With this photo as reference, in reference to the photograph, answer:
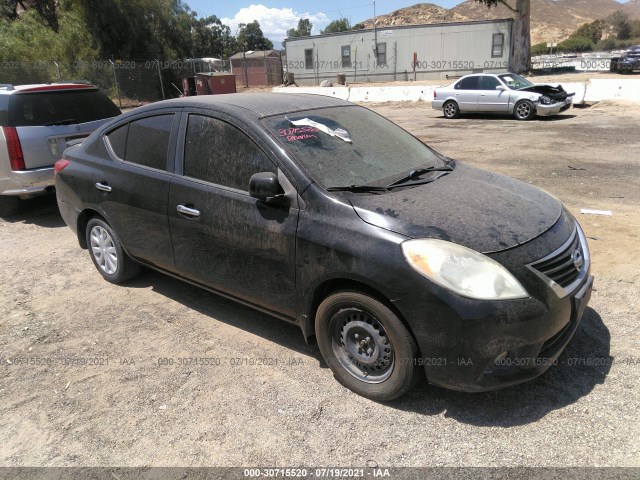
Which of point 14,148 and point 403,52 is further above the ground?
point 403,52

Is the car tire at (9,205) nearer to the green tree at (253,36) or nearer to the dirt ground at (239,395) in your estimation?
the dirt ground at (239,395)

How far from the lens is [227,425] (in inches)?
116

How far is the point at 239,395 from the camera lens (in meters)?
3.21

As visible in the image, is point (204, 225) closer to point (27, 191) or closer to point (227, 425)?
point (227, 425)

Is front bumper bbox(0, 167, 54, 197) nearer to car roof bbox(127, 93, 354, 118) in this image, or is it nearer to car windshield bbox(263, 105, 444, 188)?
car roof bbox(127, 93, 354, 118)

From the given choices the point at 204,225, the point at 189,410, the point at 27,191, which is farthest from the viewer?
the point at 27,191

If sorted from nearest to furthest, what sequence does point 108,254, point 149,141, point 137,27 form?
point 149,141, point 108,254, point 137,27

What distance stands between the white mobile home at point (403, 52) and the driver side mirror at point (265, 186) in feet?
108

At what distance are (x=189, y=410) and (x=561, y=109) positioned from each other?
53.7ft

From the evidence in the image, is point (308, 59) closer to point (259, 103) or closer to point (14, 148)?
point (14, 148)

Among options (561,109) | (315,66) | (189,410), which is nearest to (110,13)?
(315,66)

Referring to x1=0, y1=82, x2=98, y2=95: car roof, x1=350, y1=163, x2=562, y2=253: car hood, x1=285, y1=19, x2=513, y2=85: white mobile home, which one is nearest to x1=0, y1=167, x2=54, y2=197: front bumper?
x1=0, y1=82, x2=98, y2=95: car roof

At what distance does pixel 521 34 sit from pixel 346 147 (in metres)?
30.9

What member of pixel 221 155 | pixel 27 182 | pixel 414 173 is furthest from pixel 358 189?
pixel 27 182
